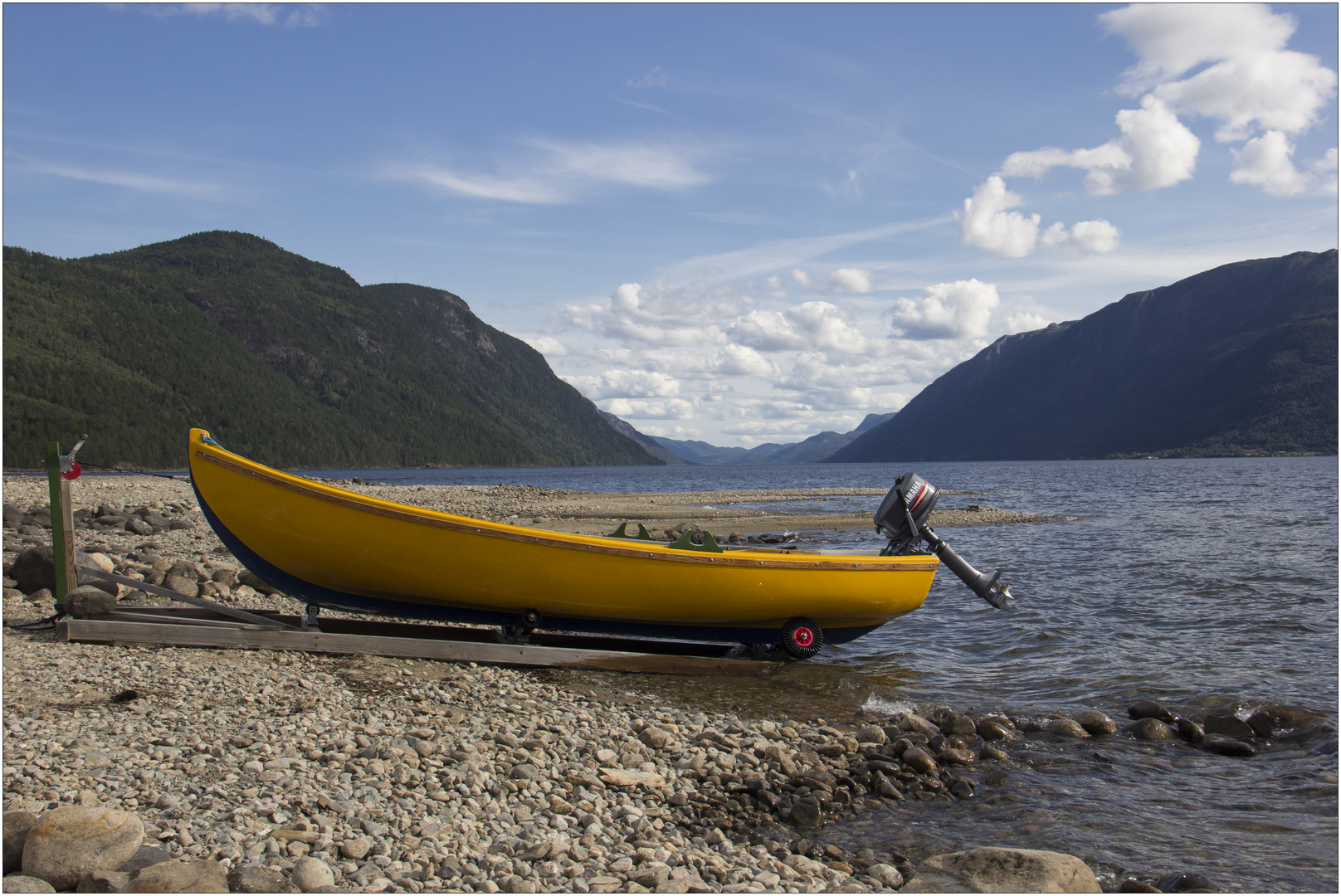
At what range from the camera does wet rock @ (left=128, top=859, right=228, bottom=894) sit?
134 inches

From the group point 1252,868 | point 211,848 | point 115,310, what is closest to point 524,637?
point 211,848

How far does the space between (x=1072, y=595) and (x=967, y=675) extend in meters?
6.73

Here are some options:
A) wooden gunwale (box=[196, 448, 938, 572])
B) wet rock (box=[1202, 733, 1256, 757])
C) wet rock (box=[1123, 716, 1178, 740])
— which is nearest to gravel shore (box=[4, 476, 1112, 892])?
wet rock (box=[1123, 716, 1178, 740])

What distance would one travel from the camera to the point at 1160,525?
2812 centimetres

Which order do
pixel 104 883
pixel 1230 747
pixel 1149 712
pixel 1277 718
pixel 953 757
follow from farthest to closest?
pixel 1149 712 < pixel 1277 718 < pixel 1230 747 < pixel 953 757 < pixel 104 883

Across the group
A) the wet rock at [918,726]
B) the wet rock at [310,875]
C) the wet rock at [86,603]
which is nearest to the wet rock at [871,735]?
the wet rock at [918,726]

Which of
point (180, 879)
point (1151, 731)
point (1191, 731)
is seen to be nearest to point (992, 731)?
point (1151, 731)

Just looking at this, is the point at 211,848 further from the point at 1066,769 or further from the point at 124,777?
the point at 1066,769

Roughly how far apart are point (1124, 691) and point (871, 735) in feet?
12.8

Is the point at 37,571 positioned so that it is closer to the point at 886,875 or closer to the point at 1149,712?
the point at 886,875

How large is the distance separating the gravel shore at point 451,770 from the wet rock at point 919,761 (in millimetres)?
27

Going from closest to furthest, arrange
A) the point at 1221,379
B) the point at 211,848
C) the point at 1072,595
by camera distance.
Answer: the point at 211,848, the point at 1072,595, the point at 1221,379

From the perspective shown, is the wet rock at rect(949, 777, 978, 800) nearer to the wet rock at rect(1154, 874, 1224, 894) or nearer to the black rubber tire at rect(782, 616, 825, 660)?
the wet rock at rect(1154, 874, 1224, 894)

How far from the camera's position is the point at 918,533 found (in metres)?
9.47
